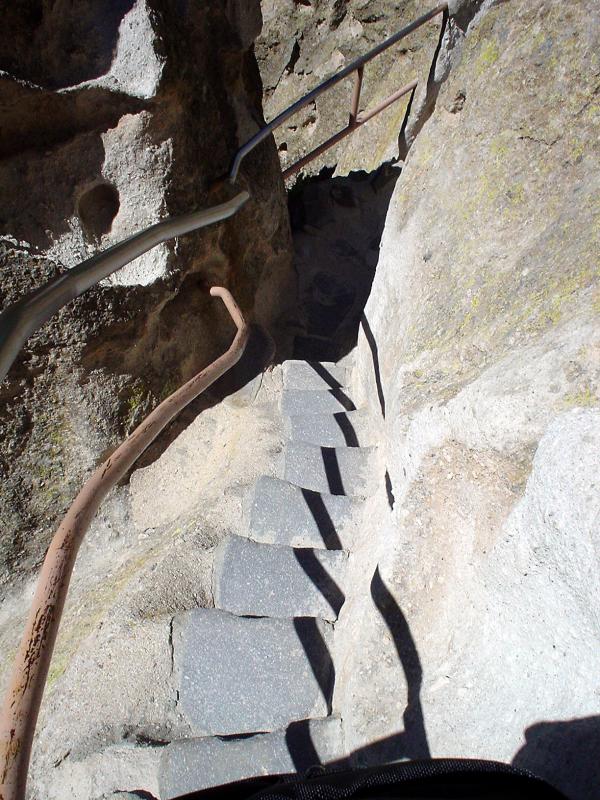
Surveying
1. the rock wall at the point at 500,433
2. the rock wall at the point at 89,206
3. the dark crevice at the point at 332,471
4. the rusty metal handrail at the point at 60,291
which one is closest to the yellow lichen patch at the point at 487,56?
the rock wall at the point at 500,433

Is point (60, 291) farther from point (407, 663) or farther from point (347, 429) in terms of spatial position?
point (347, 429)

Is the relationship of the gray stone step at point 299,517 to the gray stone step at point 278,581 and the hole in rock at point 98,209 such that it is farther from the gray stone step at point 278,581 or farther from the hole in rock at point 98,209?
the hole in rock at point 98,209

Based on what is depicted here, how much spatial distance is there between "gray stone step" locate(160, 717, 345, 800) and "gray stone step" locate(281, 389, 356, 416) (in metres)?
1.24

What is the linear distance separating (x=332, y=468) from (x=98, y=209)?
49.5 inches

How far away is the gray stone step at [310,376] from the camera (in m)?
2.61

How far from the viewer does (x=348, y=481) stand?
1.87 metres

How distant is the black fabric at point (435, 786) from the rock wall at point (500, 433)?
22 centimetres

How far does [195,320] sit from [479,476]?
1.66 meters

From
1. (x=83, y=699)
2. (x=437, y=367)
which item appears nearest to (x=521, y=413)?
(x=437, y=367)

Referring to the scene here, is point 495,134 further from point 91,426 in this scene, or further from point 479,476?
point 91,426

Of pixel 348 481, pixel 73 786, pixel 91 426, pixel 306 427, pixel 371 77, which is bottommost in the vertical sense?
pixel 73 786

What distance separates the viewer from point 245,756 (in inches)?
→ 48.3

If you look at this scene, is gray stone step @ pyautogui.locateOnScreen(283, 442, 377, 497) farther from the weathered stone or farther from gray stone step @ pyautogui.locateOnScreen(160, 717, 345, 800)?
the weathered stone

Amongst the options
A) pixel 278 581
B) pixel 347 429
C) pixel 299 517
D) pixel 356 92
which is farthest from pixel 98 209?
pixel 356 92
